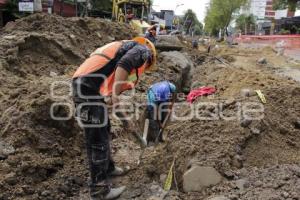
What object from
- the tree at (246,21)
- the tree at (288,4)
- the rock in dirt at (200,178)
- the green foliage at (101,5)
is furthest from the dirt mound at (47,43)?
the tree at (246,21)

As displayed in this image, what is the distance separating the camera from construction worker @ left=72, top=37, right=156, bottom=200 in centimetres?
442

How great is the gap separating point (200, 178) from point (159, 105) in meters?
3.04

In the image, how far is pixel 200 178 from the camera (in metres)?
4.51

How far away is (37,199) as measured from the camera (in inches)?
180

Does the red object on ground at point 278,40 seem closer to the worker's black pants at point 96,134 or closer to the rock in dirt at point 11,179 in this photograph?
the worker's black pants at point 96,134

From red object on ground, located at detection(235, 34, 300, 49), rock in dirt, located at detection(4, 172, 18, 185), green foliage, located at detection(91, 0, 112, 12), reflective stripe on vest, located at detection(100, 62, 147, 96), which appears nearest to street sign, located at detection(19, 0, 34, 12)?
rock in dirt, located at detection(4, 172, 18, 185)

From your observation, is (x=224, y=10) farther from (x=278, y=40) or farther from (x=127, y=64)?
(x=127, y=64)

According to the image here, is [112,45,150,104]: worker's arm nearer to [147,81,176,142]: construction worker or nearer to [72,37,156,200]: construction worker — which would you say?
[72,37,156,200]: construction worker

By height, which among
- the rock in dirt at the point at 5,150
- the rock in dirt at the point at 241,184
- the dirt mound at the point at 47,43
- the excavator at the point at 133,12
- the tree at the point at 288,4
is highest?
the tree at the point at 288,4

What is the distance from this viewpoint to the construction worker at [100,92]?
14.5 ft

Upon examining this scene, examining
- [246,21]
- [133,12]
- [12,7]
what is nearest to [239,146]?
[133,12]

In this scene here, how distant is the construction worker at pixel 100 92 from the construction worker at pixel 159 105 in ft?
8.94

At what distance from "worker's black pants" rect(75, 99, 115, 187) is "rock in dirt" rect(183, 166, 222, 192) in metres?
0.88

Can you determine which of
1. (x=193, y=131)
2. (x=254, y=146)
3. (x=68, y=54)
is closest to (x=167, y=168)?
(x=193, y=131)
